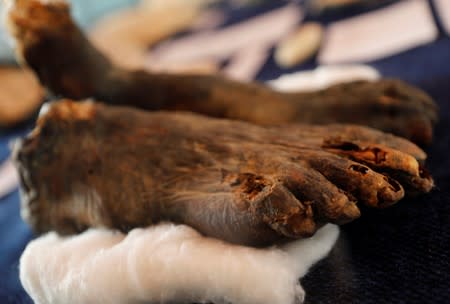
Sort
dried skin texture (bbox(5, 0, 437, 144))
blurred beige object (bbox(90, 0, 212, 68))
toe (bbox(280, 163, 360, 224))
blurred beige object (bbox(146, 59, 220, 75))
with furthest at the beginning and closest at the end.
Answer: blurred beige object (bbox(90, 0, 212, 68))
blurred beige object (bbox(146, 59, 220, 75))
dried skin texture (bbox(5, 0, 437, 144))
toe (bbox(280, 163, 360, 224))

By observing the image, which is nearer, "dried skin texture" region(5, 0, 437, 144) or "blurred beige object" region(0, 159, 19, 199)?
"dried skin texture" region(5, 0, 437, 144)

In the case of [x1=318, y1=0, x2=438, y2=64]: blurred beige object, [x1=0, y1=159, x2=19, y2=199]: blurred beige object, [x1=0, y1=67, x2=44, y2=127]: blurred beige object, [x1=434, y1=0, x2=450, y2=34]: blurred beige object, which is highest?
[x1=0, y1=67, x2=44, y2=127]: blurred beige object

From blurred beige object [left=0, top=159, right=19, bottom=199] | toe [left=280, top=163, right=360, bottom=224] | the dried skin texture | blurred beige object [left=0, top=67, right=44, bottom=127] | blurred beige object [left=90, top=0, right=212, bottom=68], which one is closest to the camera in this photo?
toe [left=280, top=163, right=360, bottom=224]

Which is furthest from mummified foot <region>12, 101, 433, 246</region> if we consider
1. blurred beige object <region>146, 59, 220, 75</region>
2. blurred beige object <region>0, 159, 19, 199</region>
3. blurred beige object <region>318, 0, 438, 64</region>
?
blurred beige object <region>146, 59, 220, 75</region>

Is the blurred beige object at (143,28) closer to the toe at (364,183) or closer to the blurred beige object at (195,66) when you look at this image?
the blurred beige object at (195,66)

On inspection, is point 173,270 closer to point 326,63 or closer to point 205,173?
point 205,173

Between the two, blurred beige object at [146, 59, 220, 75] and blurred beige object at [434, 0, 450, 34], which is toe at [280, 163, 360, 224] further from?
blurred beige object at [146, 59, 220, 75]

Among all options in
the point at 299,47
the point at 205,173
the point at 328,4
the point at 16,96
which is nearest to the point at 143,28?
the point at 16,96
